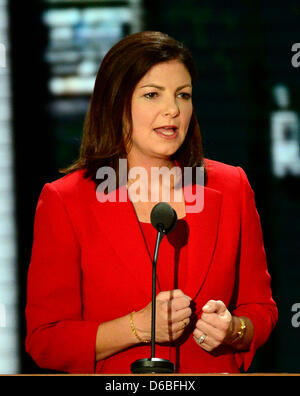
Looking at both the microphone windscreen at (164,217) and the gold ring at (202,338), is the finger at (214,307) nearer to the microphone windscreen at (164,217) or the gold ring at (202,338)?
the gold ring at (202,338)

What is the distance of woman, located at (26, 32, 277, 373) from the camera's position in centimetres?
175

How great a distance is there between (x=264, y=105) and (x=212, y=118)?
25 cm

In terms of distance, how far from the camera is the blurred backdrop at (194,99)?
326 centimetres

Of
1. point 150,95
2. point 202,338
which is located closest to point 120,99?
point 150,95

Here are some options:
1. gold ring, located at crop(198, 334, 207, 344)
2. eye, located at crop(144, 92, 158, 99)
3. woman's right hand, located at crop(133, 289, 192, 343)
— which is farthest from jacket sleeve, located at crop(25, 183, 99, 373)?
eye, located at crop(144, 92, 158, 99)

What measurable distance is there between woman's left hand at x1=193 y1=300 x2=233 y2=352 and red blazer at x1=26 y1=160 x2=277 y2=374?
0.32 ft

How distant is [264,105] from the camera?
130 inches

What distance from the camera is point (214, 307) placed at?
63.9 inches

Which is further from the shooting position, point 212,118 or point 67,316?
point 212,118

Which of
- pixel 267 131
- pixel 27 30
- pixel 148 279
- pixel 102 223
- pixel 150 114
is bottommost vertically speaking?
pixel 148 279

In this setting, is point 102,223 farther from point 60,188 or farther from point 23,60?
point 23,60

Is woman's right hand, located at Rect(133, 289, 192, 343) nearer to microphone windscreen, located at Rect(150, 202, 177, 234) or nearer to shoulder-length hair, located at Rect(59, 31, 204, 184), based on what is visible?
microphone windscreen, located at Rect(150, 202, 177, 234)

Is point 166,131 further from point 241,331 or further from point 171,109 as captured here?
point 241,331
